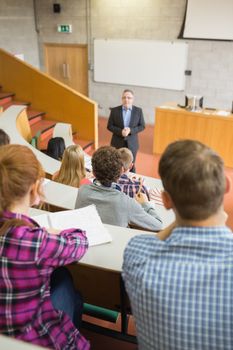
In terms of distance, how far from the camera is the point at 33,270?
3.52 ft

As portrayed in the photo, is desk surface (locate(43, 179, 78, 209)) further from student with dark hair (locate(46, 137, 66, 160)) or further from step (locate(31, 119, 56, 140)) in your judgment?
step (locate(31, 119, 56, 140))

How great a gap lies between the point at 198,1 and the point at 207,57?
1.11 metres

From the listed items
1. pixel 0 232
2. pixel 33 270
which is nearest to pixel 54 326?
pixel 33 270

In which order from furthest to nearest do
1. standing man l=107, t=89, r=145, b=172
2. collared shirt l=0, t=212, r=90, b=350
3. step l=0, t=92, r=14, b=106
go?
step l=0, t=92, r=14, b=106
standing man l=107, t=89, r=145, b=172
collared shirt l=0, t=212, r=90, b=350

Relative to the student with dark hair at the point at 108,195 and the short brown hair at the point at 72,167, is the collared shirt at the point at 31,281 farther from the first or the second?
the short brown hair at the point at 72,167

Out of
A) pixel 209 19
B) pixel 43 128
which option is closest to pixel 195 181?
pixel 43 128

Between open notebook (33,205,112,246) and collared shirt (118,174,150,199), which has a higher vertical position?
open notebook (33,205,112,246)

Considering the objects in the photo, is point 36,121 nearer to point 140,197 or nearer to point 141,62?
point 141,62

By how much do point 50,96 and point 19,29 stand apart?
2829mm

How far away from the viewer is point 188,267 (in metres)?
0.86

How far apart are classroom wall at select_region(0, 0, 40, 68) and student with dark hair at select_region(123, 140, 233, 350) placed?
7.93 metres

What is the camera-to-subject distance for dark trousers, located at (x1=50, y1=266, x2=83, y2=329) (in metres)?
1.30

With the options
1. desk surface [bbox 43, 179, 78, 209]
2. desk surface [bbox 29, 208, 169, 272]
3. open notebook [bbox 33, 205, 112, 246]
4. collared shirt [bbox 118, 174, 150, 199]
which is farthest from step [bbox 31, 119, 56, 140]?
desk surface [bbox 29, 208, 169, 272]

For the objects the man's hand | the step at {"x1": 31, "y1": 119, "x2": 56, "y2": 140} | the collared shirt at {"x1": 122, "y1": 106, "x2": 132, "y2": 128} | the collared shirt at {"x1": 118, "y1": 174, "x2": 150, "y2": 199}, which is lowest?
the step at {"x1": 31, "y1": 119, "x2": 56, "y2": 140}
